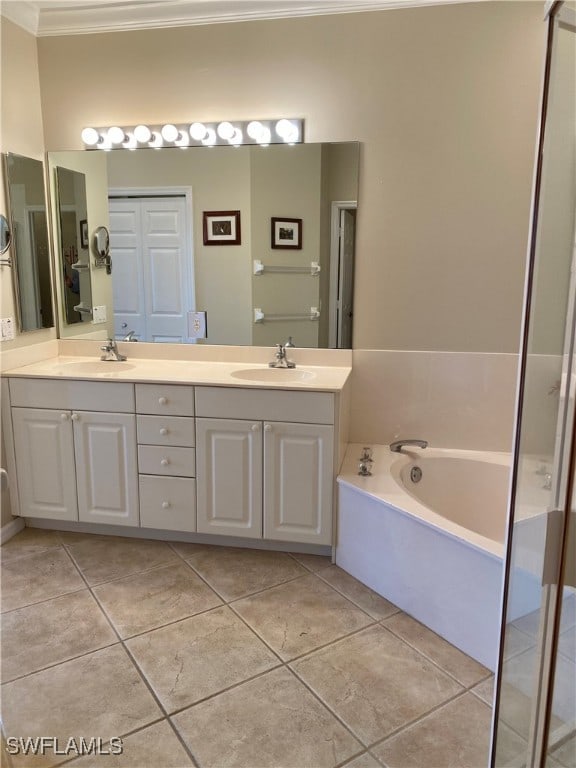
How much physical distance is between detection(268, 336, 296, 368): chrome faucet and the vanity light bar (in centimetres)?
99

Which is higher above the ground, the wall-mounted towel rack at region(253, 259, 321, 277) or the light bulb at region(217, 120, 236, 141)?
the light bulb at region(217, 120, 236, 141)

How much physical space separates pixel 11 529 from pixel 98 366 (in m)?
0.92

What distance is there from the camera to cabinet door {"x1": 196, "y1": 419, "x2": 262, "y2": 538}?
2533 mm

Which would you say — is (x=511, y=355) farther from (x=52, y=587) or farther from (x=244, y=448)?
(x=52, y=587)

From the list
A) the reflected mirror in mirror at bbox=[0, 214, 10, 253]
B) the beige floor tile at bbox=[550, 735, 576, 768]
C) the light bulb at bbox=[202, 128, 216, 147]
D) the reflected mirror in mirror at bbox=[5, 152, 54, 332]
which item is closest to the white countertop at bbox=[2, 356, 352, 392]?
the reflected mirror in mirror at bbox=[5, 152, 54, 332]

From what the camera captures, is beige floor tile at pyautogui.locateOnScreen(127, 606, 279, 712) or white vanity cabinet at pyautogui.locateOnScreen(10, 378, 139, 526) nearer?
beige floor tile at pyautogui.locateOnScreen(127, 606, 279, 712)

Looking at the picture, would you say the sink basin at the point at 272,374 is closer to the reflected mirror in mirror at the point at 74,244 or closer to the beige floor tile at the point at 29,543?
the reflected mirror in mirror at the point at 74,244

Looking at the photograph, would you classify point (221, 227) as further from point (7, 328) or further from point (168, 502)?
point (168, 502)

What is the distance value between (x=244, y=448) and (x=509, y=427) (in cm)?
133

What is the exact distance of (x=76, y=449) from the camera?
8.89ft

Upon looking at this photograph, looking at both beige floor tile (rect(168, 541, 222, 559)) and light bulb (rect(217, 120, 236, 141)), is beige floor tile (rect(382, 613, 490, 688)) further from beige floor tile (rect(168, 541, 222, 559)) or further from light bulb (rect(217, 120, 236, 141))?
light bulb (rect(217, 120, 236, 141))

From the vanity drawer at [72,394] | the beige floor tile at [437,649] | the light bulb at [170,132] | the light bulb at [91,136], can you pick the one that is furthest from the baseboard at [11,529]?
the light bulb at [170,132]

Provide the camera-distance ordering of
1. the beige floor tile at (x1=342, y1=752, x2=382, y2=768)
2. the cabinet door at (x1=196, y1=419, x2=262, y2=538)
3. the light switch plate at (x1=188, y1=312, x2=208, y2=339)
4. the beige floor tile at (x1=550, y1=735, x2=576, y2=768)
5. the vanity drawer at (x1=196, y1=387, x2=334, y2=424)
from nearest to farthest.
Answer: the beige floor tile at (x1=550, y1=735, x2=576, y2=768)
the beige floor tile at (x1=342, y1=752, x2=382, y2=768)
the vanity drawer at (x1=196, y1=387, x2=334, y2=424)
the cabinet door at (x1=196, y1=419, x2=262, y2=538)
the light switch plate at (x1=188, y1=312, x2=208, y2=339)

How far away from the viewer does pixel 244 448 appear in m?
2.54
